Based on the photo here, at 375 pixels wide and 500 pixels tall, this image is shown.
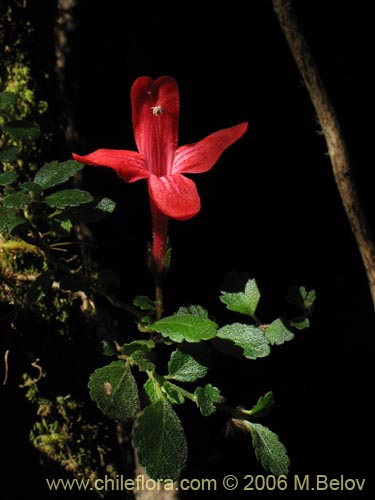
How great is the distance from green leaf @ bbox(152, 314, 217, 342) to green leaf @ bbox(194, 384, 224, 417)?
10cm

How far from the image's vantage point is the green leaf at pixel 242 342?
890 millimetres

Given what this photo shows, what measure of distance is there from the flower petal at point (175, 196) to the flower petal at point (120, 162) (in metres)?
0.02

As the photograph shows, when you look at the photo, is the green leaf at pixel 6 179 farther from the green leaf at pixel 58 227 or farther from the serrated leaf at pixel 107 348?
the serrated leaf at pixel 107 348

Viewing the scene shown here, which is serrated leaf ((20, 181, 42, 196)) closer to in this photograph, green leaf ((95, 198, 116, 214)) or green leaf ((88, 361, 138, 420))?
green leaf ((95, 198, 116, 214))

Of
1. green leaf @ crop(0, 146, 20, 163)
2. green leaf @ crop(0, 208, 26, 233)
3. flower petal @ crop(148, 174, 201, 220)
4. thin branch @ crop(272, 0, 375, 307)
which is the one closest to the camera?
flower petal @ crop(148, 174, 201, 220)

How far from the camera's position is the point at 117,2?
1.10 m

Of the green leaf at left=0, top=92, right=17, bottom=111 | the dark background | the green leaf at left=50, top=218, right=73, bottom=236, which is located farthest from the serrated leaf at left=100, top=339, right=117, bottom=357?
the green leaf at left=0, top=92, right=17, bottom=111

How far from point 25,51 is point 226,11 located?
43cm

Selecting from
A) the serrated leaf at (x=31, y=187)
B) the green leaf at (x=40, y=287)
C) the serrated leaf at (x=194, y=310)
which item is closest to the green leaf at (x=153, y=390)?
the serrated leaf at (x=194, y=310)

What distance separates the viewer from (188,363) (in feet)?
2.82

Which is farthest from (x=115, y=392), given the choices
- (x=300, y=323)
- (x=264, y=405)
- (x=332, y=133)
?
(x=332, y=133)

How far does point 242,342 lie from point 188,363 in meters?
0.10

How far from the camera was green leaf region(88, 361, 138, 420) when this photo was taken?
2.66ft

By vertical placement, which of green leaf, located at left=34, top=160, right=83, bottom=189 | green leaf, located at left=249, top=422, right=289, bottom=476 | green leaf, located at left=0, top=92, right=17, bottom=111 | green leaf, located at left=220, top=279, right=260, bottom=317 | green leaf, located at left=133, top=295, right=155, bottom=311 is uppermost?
green leaf, located at left=0, top=92, right=17, bottom=111
